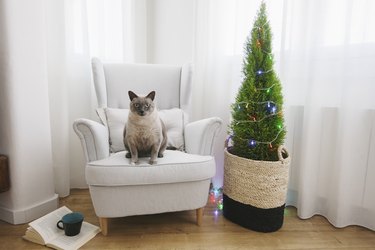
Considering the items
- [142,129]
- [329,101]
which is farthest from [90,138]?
[329,101]

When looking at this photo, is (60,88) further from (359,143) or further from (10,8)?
(359,143)

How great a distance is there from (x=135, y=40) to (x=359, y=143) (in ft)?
6.41

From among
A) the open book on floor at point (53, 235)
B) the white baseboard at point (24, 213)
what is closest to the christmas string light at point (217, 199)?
the open book on floor at point (53, 235)

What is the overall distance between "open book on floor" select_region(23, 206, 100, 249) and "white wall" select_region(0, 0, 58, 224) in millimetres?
226

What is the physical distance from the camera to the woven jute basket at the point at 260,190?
1384 mm

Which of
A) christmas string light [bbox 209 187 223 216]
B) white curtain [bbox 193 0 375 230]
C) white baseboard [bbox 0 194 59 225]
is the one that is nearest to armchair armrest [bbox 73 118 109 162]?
white baseboard [bbox 0 194 59 225]

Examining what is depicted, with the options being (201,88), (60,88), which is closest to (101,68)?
(60,88)

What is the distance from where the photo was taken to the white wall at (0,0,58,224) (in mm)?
1392

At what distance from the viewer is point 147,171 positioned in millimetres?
1271

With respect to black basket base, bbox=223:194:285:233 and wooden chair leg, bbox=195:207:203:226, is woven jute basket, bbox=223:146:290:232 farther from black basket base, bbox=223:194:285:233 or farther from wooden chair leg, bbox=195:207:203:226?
wooden chair leg, bbox=195:207:203:226

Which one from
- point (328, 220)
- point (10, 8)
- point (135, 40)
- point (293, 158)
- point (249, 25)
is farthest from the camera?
point (135, 40)

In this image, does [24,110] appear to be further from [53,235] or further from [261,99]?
[261,99]

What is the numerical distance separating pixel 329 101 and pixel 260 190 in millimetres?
705

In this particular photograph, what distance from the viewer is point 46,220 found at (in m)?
1.40
